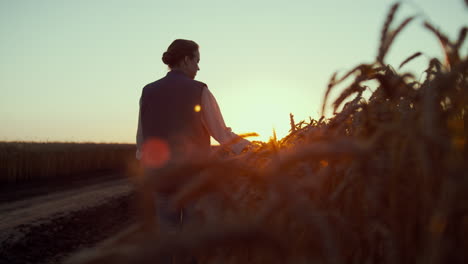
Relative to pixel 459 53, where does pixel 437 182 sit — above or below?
below

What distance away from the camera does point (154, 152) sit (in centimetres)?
366

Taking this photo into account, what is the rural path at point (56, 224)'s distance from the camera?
27.0 ft

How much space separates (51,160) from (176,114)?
66.8 ft

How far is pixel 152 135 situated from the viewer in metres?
3.78

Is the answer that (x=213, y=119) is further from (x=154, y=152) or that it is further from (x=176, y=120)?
(x=154, y=152)

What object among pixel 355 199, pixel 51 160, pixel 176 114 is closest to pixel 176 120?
pixel 176 114

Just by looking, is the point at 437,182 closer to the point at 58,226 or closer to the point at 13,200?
the point at 58,226

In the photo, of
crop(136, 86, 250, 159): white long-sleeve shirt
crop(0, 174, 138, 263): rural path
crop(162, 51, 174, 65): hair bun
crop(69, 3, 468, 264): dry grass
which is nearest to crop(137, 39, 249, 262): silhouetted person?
crop(136, 86, 250, 159): white long-sleeve shirt

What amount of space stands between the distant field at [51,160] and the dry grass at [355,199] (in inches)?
805

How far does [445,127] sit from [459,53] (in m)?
0.31

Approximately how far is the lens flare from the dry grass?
253cm

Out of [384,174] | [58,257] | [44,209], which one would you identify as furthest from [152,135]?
[44,209]

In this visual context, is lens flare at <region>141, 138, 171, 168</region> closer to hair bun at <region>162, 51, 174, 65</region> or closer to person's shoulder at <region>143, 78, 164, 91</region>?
person's shoulder at <region>143, 78, 164, 91</region>

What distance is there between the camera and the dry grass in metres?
0.44
